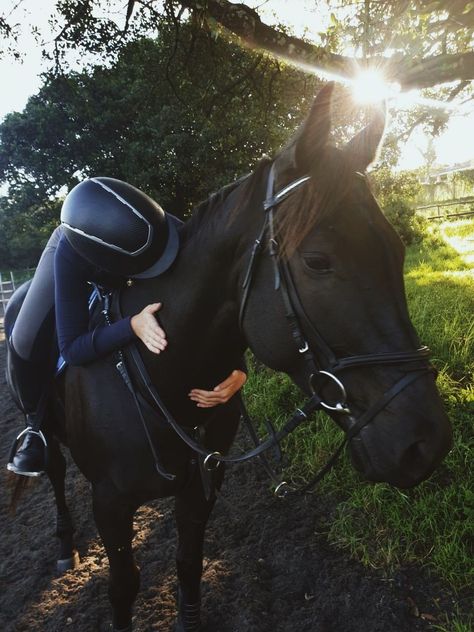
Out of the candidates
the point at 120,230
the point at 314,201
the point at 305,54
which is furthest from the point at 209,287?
the point at 305,54

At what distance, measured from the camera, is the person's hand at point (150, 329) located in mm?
1727

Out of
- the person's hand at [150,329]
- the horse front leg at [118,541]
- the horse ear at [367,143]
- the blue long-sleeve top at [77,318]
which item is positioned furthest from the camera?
the horse front leg at [118,541]

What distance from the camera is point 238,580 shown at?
9.95ft

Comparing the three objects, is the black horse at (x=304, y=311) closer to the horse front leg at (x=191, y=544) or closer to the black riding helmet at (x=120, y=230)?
the black riding helmet at (x=120, y=230)

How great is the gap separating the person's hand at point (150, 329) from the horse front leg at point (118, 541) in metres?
0.88

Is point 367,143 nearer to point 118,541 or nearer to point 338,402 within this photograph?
point 338,402

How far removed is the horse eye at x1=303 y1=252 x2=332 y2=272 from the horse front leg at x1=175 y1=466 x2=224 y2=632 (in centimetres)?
141

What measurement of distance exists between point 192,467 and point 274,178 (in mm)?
1467

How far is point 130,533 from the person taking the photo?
→ 2225 mm

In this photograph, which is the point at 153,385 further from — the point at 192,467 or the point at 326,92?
the point at 326,92

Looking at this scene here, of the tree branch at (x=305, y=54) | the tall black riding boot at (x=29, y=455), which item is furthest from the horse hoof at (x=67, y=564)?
the tree branch at (x=305, y=54)

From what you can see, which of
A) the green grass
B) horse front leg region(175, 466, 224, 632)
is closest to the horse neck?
horse front leg region(175, 466, 224, 632)

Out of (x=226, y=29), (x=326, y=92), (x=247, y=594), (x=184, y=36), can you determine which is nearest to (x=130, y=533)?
(x=247, y=594)

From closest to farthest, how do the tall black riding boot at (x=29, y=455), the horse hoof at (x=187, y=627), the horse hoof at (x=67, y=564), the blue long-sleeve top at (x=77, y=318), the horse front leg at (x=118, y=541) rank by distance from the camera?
the blue long-sleeve top at (x=77, y=318), the horse front leg at (x=118, y=541), the horse hoof at (x=187, y=627), the tall black riding boot at (x=29, y=455), the horse hoof at (x=67, y=564)
